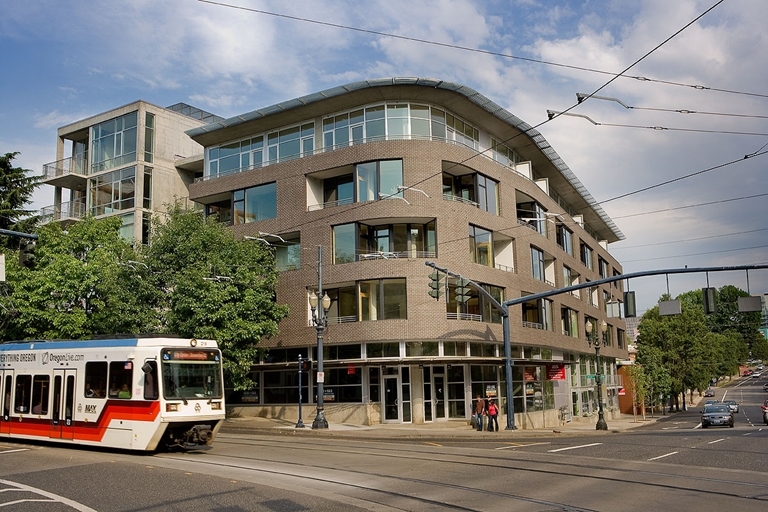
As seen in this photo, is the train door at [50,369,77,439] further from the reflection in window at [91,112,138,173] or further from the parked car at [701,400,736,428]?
the parked car at [701,400,736,428]

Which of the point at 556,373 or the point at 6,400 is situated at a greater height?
the point at 556,373

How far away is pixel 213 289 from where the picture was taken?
32.0 metres

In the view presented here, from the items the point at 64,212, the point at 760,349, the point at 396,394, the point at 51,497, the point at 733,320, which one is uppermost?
Result: the point at 64,212

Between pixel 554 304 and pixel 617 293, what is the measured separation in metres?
29.2

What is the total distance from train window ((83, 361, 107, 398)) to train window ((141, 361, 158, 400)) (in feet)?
5.62

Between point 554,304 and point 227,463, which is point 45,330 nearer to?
point 227,463

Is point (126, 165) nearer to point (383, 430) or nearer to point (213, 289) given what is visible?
point (213, 289)

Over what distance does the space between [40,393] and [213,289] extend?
1131 centimetres

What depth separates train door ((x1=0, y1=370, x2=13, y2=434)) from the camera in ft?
73.0

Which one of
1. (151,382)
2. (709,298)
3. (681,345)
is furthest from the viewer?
(681,345)

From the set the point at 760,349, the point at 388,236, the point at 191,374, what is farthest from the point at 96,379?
the point at 760,349

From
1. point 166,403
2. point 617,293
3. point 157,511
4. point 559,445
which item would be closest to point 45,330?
point 166,403

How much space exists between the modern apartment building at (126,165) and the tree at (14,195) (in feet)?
17.7

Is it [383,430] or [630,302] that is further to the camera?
[383,430]
